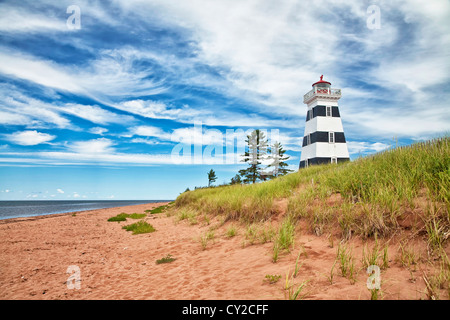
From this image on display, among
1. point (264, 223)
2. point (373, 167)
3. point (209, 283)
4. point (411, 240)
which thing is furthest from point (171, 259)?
point (373, 167)

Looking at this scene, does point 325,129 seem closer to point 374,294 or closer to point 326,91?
point 326,91

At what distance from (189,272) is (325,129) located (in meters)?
25.3

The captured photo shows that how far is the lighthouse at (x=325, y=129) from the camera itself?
25.8 metres

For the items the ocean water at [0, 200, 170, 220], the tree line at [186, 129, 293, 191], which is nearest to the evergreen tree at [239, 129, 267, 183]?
the tree line at [186, 129, 293, 191]

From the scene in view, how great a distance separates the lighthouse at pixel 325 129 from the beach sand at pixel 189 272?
817 inches

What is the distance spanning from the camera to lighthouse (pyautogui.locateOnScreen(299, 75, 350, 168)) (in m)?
25.8

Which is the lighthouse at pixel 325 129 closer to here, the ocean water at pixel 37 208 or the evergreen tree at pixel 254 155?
the evergreen tree at pixel 254 155

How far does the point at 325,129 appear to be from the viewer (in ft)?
86.1

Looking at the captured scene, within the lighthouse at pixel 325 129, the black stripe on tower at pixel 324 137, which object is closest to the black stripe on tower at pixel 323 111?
the lighthouse at pixel 325 129

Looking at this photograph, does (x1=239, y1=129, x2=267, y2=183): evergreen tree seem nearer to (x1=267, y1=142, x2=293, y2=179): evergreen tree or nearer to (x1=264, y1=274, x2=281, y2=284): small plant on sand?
(x1=267, y1=142, x2=293, y2=179): evergreen tree

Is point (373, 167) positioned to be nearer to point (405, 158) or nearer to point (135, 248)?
point (405, 158)

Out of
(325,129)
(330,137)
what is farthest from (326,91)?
(330,137)

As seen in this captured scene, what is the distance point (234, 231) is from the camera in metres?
7.48
